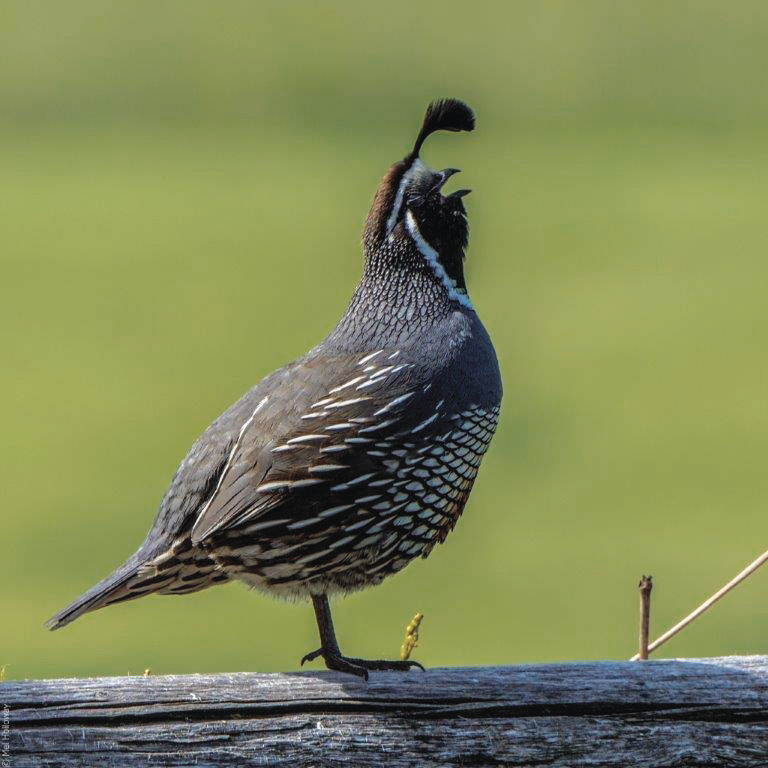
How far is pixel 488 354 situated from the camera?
260 centimetres

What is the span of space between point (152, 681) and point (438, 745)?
446mm

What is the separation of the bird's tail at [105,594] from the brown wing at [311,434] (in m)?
0.15

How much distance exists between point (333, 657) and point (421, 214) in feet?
2.95

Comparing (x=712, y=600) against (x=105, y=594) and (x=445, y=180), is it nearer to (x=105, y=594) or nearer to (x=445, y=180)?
(x=445, y=180)

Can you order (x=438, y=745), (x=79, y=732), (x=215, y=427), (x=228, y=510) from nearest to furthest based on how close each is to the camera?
(x=79, y=732) < (x=438, y=745) < (x=228, y=510) < (x=215, y=427)

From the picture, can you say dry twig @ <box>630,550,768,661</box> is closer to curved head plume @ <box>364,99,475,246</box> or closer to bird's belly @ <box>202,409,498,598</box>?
bird's belly @ <box>202,409,498,598</box>

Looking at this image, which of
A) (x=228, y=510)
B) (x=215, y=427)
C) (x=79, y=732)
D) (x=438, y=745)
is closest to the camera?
(x=79, y=732)

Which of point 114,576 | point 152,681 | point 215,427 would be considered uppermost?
point 215,427

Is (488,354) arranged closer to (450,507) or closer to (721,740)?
(450,507)

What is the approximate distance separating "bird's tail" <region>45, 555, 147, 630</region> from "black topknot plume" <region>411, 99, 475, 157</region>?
41.6 inches

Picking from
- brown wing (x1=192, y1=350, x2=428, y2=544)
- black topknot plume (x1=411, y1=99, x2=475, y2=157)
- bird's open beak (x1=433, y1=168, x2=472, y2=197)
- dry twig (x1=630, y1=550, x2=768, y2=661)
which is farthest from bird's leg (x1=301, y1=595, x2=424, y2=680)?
black topknot plume (x1=411, y1=99, x2=475, y2=157)

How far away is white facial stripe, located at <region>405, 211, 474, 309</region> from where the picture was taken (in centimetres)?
264

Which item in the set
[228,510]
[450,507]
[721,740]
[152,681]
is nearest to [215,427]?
[228,510]

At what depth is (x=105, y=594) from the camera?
241 centimetres
